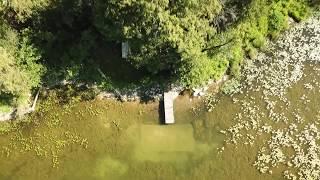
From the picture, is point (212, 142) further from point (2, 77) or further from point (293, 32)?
point (2, 77)

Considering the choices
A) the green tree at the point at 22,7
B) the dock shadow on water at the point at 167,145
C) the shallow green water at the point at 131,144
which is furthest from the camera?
the dock shadow on water at the point at 167,145

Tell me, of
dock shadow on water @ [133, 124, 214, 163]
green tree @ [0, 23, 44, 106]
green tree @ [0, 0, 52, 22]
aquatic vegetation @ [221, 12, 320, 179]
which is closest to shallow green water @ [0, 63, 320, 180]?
dock shadow on water @ [133, 124, 214, 163]

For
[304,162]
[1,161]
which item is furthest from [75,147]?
[304,162]

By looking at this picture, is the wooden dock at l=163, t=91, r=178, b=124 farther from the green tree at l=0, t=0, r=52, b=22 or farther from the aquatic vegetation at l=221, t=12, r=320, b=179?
the green tree at l=0, t=0, r=52, b=22

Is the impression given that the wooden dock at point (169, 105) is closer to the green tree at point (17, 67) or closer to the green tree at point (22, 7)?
the green tree at point (17, 67)

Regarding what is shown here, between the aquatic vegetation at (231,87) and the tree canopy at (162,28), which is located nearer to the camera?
the tree canopy at (162,28)

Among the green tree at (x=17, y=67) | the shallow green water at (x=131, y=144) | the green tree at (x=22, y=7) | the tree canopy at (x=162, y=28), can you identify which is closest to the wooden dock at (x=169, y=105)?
the shallow green water at (x=131, y=144)

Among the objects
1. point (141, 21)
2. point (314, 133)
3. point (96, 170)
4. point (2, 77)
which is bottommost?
point (96, 170)
